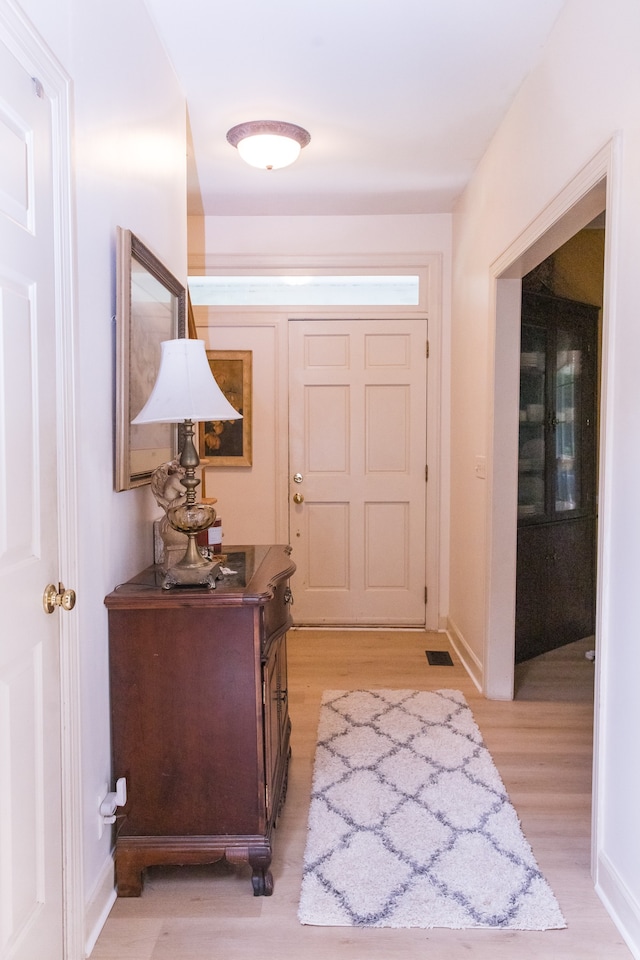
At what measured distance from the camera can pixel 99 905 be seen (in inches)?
68.3

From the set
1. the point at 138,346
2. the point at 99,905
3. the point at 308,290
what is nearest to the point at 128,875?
the point at 99,905

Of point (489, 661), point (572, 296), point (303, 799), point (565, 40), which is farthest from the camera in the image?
point (572, 296)

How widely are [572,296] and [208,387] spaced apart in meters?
2.82

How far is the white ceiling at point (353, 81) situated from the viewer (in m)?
2.27

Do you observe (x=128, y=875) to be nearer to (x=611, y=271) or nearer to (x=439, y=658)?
(x=611, y=271)

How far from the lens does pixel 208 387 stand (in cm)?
187

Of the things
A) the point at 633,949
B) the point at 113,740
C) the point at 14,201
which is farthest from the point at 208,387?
the point at 633,949

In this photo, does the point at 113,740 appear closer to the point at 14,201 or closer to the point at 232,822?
the point at 232,822

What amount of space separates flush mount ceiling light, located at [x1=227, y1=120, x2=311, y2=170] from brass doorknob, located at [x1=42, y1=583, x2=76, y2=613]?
2378 mm

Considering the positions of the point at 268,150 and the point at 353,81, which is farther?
the point at 268,150

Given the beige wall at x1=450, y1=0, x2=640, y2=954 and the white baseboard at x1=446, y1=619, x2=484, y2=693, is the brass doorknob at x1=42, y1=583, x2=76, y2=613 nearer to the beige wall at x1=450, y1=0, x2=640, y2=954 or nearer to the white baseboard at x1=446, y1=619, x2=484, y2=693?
the beige wall at x1=450, y1=0, x2=640, y2=954

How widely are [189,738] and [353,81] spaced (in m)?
2.52

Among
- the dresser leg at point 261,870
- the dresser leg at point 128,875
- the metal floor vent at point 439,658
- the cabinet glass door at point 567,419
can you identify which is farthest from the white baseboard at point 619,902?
the cabinet glass door at point 567,419

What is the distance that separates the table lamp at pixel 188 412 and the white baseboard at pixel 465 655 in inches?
77.8
